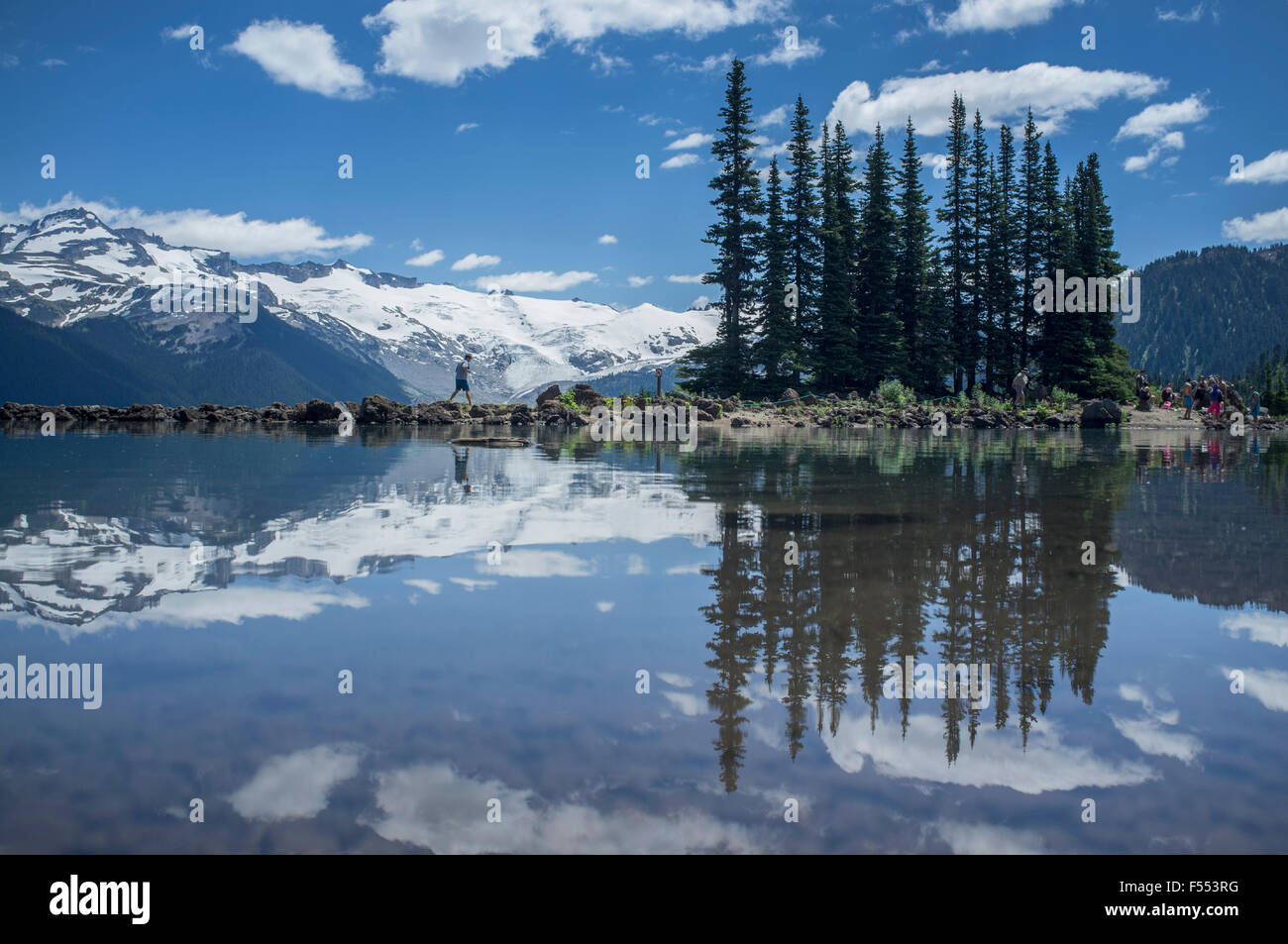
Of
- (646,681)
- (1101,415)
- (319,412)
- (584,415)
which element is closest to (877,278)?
(1101,415)

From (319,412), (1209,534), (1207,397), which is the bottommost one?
(1209,534)

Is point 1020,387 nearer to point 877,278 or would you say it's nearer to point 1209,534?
point 877,278

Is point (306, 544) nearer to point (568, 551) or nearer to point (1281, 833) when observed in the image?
point (568, 551)

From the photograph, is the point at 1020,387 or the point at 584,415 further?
the point at 1020,387

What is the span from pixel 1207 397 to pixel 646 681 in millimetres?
57248

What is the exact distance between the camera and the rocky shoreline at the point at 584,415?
4388 centimetres

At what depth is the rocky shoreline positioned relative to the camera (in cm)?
4388

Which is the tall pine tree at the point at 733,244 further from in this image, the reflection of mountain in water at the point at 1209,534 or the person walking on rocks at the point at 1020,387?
the reflection of mountain in water at the point at 1209,534

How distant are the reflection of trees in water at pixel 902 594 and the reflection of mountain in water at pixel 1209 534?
42 centimetres

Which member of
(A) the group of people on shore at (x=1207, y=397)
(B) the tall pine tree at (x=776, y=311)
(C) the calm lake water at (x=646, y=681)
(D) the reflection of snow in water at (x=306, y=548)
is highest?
(B) the tall pine tree at (x=776, y=311)

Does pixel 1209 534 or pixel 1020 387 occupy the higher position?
pixel 1020 387

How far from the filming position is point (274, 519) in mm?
11570

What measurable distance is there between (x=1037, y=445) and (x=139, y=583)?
89.0ft

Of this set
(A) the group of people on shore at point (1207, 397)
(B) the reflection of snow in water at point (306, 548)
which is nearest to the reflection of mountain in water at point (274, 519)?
(B) the reflection of snow in water at point (306, 548)
